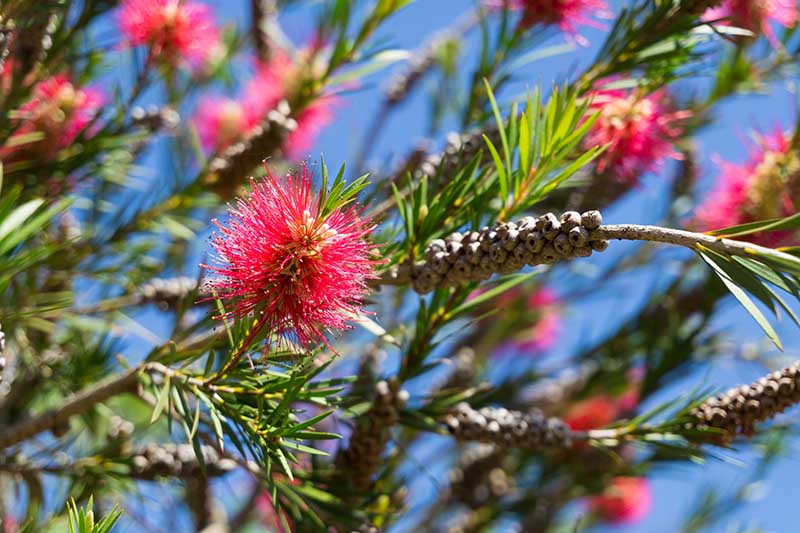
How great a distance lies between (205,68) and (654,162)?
817mm

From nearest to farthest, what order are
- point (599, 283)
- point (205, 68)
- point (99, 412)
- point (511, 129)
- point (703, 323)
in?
1. point (511, 129)
2. point (99, 412)
3. point (703, 323)
4. point (205, 68)
5. point (599, 283)

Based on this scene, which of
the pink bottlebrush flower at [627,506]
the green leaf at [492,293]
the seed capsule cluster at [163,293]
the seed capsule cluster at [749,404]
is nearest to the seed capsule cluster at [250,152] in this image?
the seed capsule cluster at [163,293]

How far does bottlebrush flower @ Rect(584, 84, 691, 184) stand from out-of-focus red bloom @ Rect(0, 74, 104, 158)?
61 cm

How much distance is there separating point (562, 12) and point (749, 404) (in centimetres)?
57

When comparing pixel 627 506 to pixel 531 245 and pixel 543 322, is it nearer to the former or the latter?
pixel 543 322

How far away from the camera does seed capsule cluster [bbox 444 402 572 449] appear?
781mm

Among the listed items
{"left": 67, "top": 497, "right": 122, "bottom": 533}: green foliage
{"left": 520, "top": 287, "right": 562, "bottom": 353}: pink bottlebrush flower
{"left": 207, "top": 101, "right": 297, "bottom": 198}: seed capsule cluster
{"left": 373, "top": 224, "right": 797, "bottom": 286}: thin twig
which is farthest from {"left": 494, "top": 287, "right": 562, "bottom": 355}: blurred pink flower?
{"left": 67, "top": 497, "right": 122, "bottom": 533}: green foliage

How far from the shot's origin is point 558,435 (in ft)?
2.64

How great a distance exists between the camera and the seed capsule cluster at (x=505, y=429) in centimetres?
78

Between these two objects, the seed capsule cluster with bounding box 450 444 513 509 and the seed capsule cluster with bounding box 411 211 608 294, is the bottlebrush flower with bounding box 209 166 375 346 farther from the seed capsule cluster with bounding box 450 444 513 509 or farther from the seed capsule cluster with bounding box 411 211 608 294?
the seed capsule cluster with bounding box 450 444 513 509

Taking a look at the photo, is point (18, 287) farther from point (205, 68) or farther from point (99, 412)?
point (205, 68)

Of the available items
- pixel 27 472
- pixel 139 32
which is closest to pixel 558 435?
pixel 27 472

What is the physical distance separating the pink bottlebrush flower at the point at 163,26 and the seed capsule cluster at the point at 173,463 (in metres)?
0.55

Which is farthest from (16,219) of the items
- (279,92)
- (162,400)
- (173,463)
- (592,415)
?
(592,415)
